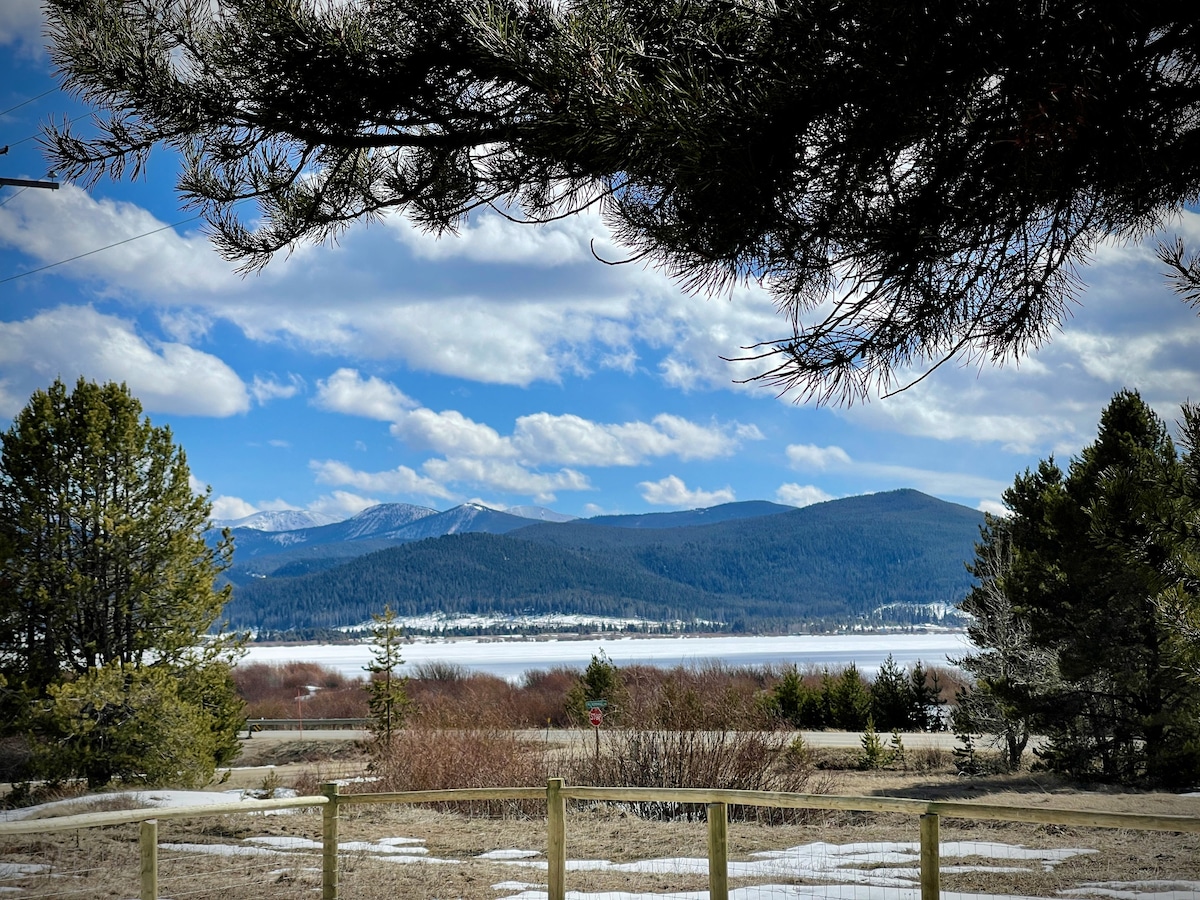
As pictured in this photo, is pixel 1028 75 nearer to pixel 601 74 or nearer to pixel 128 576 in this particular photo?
pixel 601 74

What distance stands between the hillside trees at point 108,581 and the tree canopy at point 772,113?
12.2 m

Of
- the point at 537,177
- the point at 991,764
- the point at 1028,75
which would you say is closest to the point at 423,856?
the point at 537,177

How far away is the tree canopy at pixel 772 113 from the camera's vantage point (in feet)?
12.3

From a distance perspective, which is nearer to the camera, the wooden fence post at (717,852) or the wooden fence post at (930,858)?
the wooden fence post at (930,858)

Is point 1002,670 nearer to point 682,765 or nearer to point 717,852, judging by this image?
point 682,765

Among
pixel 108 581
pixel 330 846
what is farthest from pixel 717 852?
pixel 108 581

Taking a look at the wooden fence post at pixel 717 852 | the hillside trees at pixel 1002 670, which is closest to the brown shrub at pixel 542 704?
the hillside trees at pixel 1002 670

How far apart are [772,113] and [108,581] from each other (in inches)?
613

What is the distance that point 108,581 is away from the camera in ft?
54.2

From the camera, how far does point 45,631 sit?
53.7 ft

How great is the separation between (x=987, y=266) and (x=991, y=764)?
1542 cm

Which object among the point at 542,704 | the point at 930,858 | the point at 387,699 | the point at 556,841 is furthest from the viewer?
the point at 542,704

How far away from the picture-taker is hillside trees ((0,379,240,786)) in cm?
1552

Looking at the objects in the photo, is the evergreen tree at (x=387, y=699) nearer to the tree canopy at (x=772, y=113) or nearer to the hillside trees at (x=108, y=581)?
the hillside trees at (x=108, y=581)
